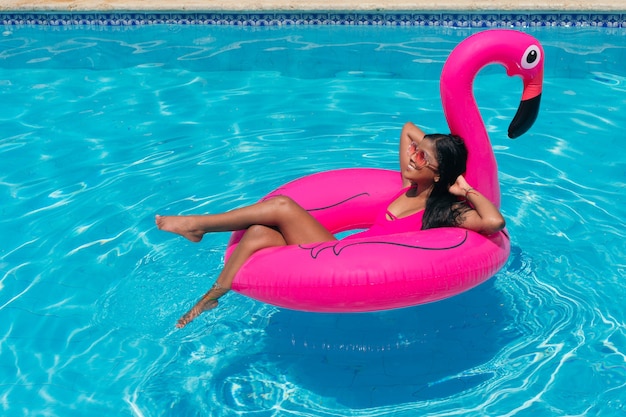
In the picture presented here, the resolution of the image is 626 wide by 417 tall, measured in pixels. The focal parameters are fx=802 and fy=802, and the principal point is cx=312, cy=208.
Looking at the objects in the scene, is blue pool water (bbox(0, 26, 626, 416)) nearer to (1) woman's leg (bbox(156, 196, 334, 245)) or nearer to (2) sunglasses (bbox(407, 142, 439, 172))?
(1) woman's leg (bbox(156, 196, 334, 245))

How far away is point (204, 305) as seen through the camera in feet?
12.3

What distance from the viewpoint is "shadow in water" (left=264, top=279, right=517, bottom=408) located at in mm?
3584

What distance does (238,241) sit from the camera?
12.7 ft

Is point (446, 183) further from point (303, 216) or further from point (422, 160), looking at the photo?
point (303, 216)

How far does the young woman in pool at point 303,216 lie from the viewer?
3.67m

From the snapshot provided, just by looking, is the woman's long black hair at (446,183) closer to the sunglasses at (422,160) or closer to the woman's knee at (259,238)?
the sunglasses at (422,160)

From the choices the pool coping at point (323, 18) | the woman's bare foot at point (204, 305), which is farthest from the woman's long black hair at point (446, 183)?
the pool coping at point (323, 18)

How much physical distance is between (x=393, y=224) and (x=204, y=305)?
3.22 ft

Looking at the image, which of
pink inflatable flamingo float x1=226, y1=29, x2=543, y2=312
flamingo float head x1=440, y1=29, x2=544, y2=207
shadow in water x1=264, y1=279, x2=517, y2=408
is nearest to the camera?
pink inflatable flamingo float x1=226, y1=29, x2=543, y2=312

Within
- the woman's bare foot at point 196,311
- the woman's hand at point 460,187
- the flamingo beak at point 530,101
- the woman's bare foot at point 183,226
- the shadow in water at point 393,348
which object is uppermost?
the flamingo beak at point 530,101

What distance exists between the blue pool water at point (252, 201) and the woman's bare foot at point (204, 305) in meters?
0.14

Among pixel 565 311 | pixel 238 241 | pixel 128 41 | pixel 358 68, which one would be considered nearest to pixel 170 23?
pixel 128 41

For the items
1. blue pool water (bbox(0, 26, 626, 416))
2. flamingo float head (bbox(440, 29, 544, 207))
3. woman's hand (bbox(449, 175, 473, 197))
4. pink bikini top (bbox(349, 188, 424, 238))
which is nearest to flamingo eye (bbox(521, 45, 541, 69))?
flamingo float head (bbox(440, 29, 544, 207))

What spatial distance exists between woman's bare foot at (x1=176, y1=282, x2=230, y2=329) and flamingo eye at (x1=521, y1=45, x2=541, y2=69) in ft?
5.72
